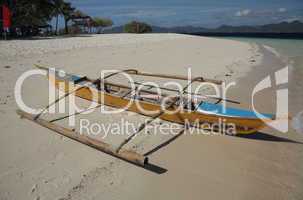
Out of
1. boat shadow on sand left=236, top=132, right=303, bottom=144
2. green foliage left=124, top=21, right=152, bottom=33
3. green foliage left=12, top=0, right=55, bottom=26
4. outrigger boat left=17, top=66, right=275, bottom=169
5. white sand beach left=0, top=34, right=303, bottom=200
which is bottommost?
white sand beach left=0, top=34, right=303, bottom=200

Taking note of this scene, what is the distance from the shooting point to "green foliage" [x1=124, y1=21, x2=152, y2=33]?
47.1 meters

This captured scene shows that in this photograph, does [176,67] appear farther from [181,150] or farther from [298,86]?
[181,150]

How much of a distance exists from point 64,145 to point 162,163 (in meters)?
1.75

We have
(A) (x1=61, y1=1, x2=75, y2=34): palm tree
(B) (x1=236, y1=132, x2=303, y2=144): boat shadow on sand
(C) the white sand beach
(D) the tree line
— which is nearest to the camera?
(C) the white sand beach

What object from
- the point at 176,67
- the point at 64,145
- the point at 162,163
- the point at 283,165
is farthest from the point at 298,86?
the point at 64,145

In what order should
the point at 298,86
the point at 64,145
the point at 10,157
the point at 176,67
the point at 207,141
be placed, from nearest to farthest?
the point at 10,157, the point at 64,145, the point at 207,141, the point at 298,86, the point at 176,67

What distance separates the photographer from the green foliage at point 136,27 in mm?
47125

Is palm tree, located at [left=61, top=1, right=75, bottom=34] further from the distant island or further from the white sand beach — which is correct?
the white sand beach

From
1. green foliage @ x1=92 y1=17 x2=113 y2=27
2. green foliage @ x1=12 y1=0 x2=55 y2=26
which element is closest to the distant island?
green foliage @ x1=92 y1=17 x2=113 y2=27

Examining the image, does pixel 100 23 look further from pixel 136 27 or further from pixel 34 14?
pixel 34 14

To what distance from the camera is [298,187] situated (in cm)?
340

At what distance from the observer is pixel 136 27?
47.0 meters

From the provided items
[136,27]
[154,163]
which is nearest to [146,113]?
[154,163]

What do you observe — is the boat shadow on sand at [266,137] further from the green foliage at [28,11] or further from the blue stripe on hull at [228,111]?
the green foliage at [28,11]
